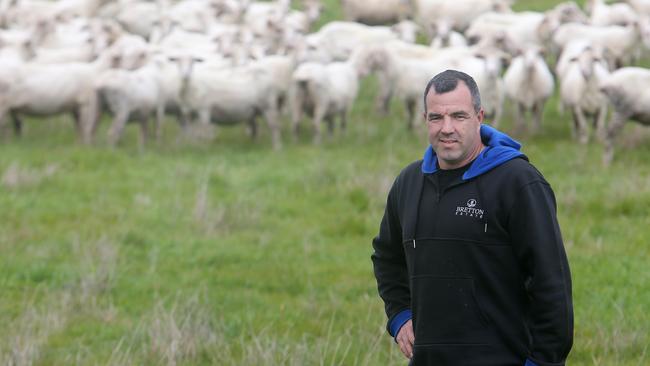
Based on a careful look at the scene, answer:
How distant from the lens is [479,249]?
434cm

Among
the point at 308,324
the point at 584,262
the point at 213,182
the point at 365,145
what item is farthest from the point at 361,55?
the point at 308,324

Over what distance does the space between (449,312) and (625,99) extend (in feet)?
36.2

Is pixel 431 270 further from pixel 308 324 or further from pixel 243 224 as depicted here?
pixel 243 224

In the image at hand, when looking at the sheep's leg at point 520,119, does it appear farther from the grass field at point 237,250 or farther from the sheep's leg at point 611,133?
the sheep's leg at point 611,133

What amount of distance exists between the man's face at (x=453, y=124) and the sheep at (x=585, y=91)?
486 inches

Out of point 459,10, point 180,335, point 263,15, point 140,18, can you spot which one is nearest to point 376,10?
point 459,10

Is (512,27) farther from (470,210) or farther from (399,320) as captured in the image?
(470,210)

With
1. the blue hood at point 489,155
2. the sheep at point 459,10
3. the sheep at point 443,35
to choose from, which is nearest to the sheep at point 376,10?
the sheep at point 459,10

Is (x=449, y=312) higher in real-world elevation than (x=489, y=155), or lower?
lower

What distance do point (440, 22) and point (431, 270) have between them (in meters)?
20.5

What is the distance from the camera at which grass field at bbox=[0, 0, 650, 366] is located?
7574 millimetres

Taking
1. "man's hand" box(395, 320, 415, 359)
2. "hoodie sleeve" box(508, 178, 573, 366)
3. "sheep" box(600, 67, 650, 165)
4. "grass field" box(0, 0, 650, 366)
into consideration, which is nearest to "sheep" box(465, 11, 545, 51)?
"grass field" box(0, 0, 650, 366)

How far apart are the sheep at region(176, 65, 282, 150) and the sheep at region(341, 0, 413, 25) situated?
42.3ft

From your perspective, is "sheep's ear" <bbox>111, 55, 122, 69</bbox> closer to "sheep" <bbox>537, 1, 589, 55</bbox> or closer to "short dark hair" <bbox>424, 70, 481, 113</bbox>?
"sheep" <bbox>537, 1, 589, 55</bbox>
